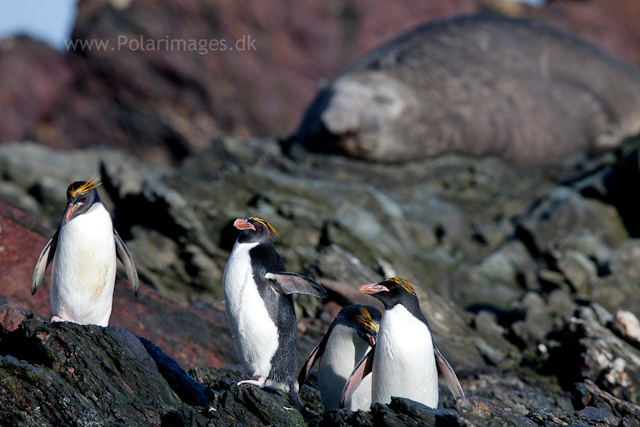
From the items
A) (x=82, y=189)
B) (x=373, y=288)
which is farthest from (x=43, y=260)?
(x=373, y=288)

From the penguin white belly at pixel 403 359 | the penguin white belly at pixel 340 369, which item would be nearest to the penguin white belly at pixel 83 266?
the penguin white belly at pixel 340 369

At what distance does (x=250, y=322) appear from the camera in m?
4.33

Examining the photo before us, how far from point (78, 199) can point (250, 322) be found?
1525 mm

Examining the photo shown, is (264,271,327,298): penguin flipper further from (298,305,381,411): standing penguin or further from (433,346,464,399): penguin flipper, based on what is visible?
(433,346,464,399): penguin flipper

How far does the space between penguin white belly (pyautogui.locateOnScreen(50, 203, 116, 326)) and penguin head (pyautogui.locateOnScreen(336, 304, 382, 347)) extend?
70.8 inches

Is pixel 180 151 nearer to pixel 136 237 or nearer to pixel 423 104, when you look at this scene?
pixel 423 104

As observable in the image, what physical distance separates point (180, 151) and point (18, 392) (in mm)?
17294

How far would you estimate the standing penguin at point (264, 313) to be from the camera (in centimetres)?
434

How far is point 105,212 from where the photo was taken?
455 cm

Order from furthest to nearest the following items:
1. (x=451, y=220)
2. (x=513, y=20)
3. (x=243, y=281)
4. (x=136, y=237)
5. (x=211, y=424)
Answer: (x=513, y=20)
(x=451, y=220)
(x=136, y=237)
(x=243, y=281)
(x=211, y=424)

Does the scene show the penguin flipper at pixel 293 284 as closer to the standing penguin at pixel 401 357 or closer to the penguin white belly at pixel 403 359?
the standing penguin at pixel 401 357

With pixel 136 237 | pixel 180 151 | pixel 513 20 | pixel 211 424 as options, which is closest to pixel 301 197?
pixel 136 237

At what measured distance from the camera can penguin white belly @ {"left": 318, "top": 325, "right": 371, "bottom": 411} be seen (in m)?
4.50
